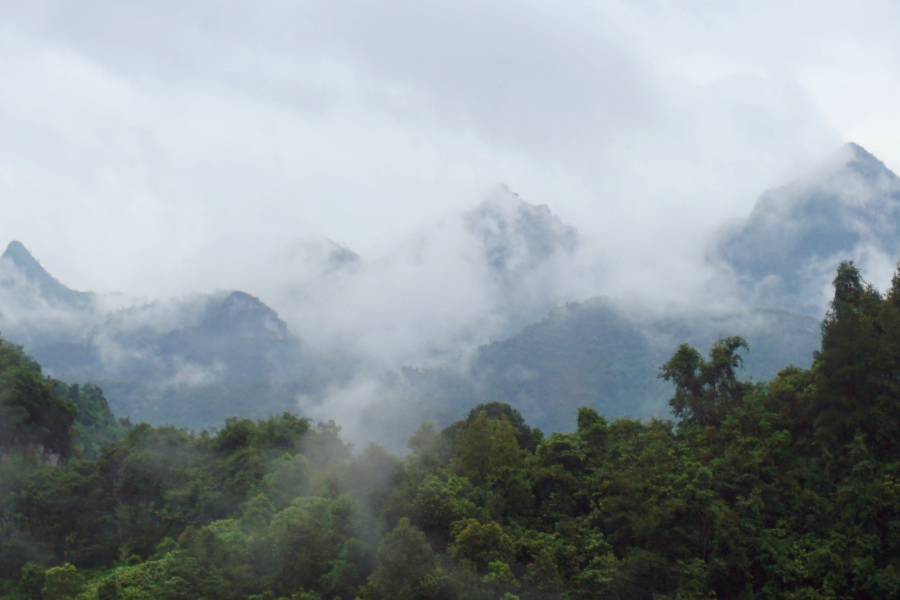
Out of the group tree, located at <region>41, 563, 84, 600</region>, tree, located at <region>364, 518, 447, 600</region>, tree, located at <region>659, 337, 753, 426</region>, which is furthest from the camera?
tree, located at <region>659, 337, 753, 426</region>

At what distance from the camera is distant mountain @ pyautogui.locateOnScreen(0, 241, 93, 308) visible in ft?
377

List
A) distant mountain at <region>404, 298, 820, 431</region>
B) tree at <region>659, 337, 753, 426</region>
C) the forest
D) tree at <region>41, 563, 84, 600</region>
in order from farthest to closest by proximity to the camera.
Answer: distant mountain at <region>404, 298, 820, 431</region>, tree at <region>659, 337, 753, 426</region>, tree at <region>41, 563, 84, 600</region>, the forest

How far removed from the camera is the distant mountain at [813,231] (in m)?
109

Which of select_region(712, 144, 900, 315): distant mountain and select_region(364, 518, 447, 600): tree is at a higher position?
select_region(712, 144, 900, 315): distant mountain

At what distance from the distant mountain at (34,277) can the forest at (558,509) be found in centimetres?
10058

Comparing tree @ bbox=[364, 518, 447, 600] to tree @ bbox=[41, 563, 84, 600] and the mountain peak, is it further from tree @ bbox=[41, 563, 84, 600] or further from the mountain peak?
the mountain peak

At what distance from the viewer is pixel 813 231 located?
111562 mm

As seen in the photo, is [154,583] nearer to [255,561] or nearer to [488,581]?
[255,561]

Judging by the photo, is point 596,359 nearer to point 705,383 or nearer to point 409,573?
point 705,383

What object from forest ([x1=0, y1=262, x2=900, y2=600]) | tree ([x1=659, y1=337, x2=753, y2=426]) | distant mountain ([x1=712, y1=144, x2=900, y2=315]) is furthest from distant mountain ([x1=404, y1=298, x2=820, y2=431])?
forest ([x1=0, y1=262, x2=900, y2=600])

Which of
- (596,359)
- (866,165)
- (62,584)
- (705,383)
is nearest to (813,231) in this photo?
(866,165)

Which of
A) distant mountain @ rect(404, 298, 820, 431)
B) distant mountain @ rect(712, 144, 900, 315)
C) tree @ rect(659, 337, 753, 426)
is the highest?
distant mountain @ rect(712, 144, 900, 315)

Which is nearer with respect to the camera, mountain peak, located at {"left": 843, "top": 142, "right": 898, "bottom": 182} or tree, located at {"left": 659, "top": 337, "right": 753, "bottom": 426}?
tree, located at {"left": 659, "top": 337, "right": 753, "bottom": 426}

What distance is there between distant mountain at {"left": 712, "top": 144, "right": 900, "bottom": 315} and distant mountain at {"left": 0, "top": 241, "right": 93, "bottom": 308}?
379 feet
